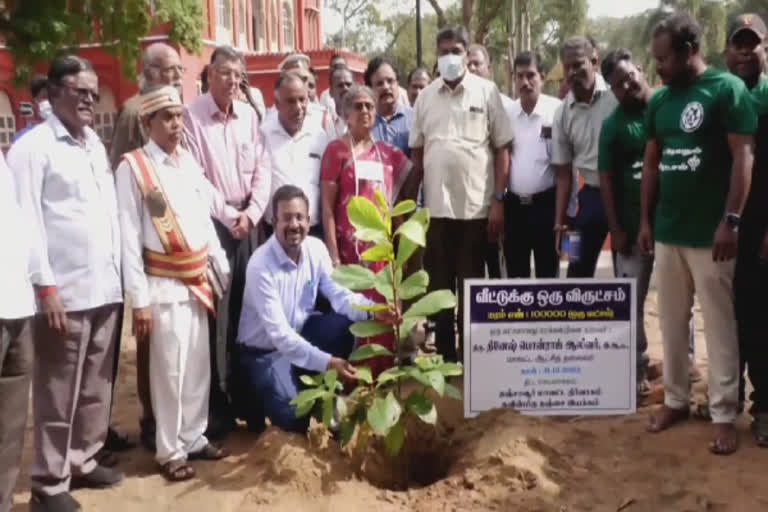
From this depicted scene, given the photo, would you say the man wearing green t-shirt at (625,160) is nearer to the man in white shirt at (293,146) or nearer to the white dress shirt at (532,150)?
the white dress shirt at (532,150)

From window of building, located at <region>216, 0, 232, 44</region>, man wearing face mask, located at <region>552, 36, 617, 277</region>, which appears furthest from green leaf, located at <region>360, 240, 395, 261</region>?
window of building, located at <region>216, 0, 232, 44</region>

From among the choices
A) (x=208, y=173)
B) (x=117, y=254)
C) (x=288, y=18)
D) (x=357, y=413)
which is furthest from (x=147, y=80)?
(x=288, y=18)

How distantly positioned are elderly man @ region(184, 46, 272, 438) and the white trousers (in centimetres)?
37

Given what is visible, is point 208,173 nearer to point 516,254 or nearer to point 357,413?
point 357,413

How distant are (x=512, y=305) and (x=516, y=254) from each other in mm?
920

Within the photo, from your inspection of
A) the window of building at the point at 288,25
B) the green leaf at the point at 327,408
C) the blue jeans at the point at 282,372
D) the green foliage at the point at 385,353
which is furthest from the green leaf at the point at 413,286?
the window of building at the point at 288,25

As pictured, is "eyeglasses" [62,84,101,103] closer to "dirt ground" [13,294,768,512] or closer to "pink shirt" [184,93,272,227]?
"pink shirt" [184,93,272,227]

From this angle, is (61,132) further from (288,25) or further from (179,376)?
(288,25)

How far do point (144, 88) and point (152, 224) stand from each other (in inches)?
33.6

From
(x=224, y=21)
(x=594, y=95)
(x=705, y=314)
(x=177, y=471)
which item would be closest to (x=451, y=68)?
(x=594, y=95)

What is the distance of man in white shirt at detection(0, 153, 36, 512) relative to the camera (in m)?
3.05

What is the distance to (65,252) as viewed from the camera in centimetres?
352

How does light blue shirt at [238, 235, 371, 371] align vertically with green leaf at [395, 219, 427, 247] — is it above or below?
below

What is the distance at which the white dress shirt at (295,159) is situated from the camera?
4684 millimetres
